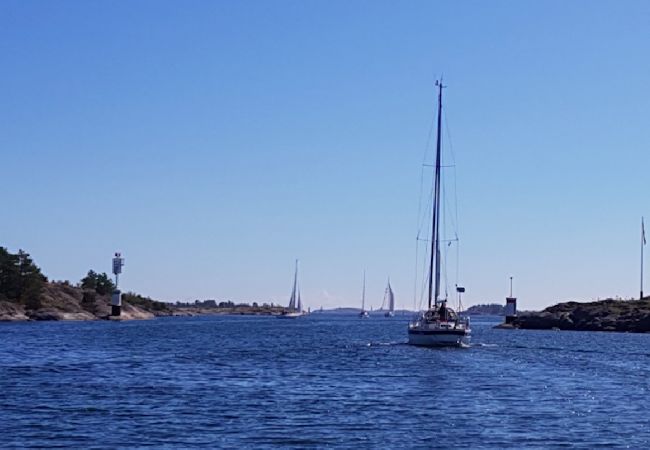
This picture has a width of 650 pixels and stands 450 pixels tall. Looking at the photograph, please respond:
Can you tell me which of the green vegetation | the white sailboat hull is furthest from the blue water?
the green vegetation

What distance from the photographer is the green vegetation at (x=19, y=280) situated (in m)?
Result: 191

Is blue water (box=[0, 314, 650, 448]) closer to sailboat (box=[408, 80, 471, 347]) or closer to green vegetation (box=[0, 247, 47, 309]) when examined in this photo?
sailboat (box=[408, 80, 471, 347])

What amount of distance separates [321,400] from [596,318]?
5209 inches

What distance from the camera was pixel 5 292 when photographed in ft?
632

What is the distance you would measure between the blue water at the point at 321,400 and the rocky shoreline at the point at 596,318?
3291 inches

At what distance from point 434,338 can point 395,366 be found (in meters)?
19.6

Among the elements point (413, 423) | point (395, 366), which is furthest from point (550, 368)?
point (413, 423)

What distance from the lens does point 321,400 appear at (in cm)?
4728

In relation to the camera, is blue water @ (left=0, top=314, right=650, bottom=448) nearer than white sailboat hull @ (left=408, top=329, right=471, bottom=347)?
Yes

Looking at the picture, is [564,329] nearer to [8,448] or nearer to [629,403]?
[629,403]

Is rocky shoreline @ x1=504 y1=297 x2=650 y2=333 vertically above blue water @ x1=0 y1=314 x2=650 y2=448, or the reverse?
rocky shoreline @ x1=504 y1=297 x2=650 y2=333

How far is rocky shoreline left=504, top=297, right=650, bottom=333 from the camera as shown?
162750 millimetres

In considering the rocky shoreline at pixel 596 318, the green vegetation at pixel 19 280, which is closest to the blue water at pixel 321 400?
the rocky shoreline at pixel 596 318

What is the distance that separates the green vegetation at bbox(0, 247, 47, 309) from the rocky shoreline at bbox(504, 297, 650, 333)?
3552 inches
